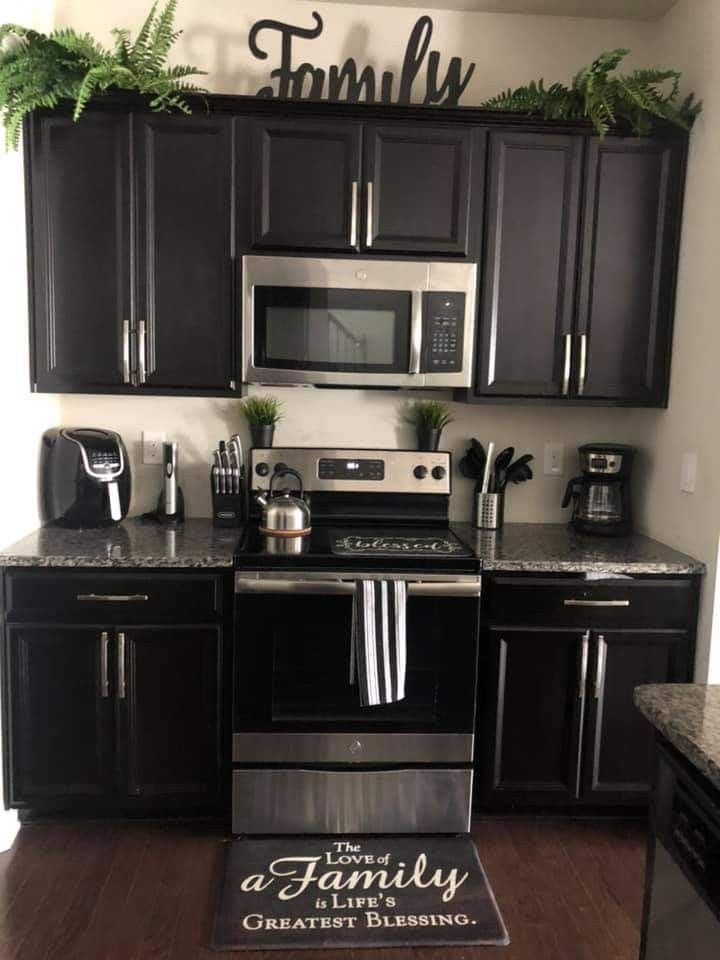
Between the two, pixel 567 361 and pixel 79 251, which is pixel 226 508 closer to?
pixel 79 251

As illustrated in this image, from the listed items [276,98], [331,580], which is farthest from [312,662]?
[276,98]

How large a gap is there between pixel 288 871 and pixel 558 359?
1.88 meters

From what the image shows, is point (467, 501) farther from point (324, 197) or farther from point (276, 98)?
point (276, 98)

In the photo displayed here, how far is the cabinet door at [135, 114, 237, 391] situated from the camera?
96.3 inches

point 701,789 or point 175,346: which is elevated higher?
point 175,346

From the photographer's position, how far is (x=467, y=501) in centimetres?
296

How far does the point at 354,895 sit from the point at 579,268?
83.8 inches

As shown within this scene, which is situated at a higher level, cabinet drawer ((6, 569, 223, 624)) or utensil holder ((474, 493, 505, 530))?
utensil holder ((474, 493, 505, 530))

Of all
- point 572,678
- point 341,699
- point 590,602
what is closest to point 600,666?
point 572,678

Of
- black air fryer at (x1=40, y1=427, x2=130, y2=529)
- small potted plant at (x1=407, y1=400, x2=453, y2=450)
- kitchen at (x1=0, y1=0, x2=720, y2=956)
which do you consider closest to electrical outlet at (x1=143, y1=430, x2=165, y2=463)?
kitchen at (x1=0, y1=0, x2=720, y2=956)

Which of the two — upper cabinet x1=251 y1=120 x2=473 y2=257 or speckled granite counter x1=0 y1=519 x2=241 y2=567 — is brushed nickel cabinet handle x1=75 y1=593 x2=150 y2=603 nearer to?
speckled granite counter x1=0 y1=519 x2=241 y2=567

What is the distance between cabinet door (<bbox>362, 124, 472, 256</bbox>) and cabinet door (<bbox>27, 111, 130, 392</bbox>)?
831mm

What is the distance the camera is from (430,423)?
2822mm

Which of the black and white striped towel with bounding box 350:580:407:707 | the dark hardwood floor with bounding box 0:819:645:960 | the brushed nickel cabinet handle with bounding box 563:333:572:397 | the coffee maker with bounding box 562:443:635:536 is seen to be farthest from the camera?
the coffee maker with bounding box 562:443:635:536
